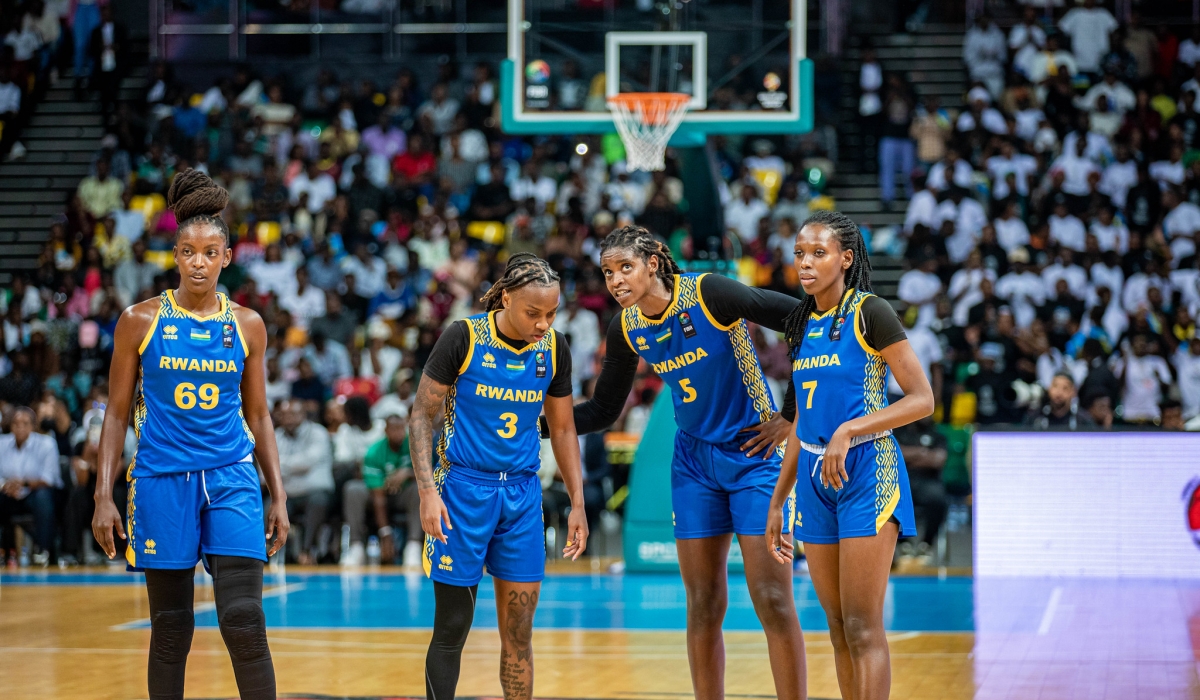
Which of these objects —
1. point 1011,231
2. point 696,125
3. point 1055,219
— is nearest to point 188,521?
point 696,125

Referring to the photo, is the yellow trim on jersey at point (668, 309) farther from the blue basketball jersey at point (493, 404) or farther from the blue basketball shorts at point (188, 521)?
the blue basketball shorts at point (188, 521)

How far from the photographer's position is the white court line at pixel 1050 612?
9.45 meters

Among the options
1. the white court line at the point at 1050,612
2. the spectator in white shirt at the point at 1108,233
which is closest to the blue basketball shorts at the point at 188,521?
the white court line at the point at 1050,612

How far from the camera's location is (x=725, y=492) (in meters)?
6.04

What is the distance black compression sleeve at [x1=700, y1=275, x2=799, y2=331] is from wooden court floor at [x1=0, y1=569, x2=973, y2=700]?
2.31 m

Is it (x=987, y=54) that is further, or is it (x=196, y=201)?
(x=987, y=54)

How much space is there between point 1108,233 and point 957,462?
4803 millimetres

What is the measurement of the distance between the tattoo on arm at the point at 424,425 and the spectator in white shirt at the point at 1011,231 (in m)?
12.2

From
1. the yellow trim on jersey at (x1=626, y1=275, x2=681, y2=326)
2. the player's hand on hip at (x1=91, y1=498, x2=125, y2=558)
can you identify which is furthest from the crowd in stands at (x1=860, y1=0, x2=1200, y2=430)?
the player's hand on hip at (x1=91, y1=498, x2=125, y2=558)

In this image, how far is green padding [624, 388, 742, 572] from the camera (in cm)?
1256

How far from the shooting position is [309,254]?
17594 mm

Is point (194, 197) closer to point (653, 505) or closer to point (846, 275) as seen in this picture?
point (846, 275)

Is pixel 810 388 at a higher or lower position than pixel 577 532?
higher

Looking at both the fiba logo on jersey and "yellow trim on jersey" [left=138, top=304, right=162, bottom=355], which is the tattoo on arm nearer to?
"yellow trim on jersey" [left=138, top=304, right=162, bottom=355]
